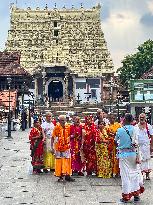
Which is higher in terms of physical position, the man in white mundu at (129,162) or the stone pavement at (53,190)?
the man in white mundu at (129,162)

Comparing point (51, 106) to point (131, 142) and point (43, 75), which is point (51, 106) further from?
point (131, 142)

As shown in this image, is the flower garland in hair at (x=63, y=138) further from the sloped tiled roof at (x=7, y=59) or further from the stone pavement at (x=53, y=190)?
the sloped tiled roof at (x=7, y=59)

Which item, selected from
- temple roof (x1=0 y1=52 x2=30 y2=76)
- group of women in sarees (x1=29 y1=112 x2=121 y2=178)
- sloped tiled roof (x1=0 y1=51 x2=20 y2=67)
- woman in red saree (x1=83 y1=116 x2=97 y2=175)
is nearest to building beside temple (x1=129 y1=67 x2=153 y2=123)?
temple roof (x1=0 y1=52 x2=30 y2=76)

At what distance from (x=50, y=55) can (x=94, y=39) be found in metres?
6.65

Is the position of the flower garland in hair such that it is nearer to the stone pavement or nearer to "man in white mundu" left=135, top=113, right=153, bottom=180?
the stone pavement

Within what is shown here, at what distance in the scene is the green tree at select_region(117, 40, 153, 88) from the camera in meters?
78.4

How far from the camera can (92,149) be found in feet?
49.0

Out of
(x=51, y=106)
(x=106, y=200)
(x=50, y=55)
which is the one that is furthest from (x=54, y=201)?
(x=50, y=55)

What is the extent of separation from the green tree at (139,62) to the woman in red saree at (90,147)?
63249mm

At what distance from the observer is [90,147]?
14953mm

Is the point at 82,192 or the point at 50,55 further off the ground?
the point at 50,55

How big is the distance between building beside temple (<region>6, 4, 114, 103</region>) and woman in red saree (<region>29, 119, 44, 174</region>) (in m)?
54.9

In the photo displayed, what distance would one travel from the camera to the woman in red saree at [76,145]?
14.9m

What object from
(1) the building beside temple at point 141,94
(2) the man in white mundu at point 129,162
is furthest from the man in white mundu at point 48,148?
(1) the building beside temple at point 141,94
